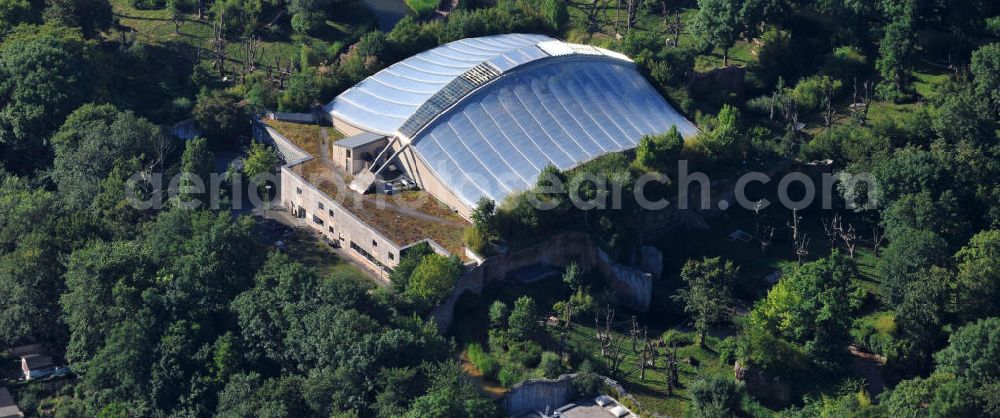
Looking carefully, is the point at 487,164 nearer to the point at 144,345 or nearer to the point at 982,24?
the point at 144,345

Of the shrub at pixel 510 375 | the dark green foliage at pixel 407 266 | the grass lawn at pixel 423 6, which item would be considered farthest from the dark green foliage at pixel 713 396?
the grass lawn at pixel 423 6

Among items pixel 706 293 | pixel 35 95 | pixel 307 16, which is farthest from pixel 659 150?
pixel 35 95

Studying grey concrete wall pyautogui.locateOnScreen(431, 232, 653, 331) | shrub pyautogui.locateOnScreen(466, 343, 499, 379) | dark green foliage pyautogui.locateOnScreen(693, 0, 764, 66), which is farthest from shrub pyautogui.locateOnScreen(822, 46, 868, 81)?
shrub pyautogui.locateOnScreen(466, 343, 499, 379)

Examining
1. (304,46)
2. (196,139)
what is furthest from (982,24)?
(196,139)

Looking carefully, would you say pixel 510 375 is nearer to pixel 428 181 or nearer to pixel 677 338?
pixel 677 338

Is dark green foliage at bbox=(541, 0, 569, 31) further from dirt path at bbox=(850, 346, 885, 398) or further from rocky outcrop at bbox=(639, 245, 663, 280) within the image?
dirt path at bbox=(850, 346, 885, 398)

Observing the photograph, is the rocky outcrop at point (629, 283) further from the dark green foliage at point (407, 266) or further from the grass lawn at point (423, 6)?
the grass lawn at point (423, 6)
